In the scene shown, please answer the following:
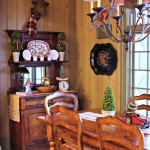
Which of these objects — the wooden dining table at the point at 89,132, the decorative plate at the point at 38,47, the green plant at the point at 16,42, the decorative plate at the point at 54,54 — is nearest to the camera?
the wooden dining table at the point at 89,132

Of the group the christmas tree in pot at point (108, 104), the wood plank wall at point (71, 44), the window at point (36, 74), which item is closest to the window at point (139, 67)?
the wood plank wall at point (71, 44)

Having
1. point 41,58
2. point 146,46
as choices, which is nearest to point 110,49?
point 146,46

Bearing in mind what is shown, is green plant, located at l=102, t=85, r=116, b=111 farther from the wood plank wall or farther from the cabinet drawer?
the cabinet drawer

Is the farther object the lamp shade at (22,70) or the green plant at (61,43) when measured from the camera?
the green plant at (61,43)

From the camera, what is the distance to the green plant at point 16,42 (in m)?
4.45

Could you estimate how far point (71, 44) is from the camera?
207 inches

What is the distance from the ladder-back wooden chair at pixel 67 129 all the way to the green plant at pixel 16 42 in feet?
6.41

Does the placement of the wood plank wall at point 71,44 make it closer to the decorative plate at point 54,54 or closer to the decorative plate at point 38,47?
the decorative plate at point 38,47

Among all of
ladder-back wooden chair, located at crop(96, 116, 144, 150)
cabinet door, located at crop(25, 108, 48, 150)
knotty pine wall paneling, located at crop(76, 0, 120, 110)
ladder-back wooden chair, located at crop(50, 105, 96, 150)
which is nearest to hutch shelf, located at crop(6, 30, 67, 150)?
cabinet door, located at crop(25, 108, 48, 150)

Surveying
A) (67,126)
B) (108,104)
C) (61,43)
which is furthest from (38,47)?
(67,126)

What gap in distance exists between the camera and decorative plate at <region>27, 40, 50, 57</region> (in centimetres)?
471

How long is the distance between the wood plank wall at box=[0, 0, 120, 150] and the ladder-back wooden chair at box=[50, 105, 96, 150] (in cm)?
175

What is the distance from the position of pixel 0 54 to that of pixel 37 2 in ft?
3.21

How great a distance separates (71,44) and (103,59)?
2.66ft
